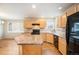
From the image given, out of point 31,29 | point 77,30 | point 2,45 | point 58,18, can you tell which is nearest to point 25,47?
point 77,30

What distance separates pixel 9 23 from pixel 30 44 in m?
1.61

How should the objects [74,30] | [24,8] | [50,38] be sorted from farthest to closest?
[50,38], [24,8], [74,30]

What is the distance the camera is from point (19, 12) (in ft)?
10.6

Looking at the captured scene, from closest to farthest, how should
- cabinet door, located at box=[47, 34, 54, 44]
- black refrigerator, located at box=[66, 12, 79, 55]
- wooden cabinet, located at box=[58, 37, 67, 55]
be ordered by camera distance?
1. black refrigerator, located at box=[66, 12, 79, 55]
2. wooden cabinet, located at box=[58, 37, 67, 55]
3. cabinet door, located at box=[47, 34, 54, 44]

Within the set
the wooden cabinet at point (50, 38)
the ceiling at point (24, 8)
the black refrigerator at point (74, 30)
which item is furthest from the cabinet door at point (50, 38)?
the black refrigerator at point (74, 30)

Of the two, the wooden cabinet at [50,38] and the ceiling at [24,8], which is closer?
the ceiling at [24,8]

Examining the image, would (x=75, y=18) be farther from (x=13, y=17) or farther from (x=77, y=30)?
(x=13, y=17)

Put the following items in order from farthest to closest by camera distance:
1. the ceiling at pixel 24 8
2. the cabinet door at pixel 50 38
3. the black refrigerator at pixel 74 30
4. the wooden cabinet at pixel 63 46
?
the cabinet door at pixel 50 38 → the wooden cabinet at pixel 63 46 → the ceiling at pixel 24 8 → the black refrigerator at pixel 74 30

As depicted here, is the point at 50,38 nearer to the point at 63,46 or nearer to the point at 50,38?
the point at 50,38

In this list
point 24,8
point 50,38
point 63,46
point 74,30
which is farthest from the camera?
point 50,38

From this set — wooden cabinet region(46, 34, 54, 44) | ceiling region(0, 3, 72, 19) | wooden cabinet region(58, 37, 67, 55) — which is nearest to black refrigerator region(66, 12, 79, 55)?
ceiling region(0, 3, 72, 19)

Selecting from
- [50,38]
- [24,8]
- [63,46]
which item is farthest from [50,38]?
[24,8]

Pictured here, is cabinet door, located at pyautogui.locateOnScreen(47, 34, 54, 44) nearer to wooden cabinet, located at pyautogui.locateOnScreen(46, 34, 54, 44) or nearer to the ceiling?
wooden cabinet, located at pyautogui.locateOnScreen(46, 34, 54, 44)

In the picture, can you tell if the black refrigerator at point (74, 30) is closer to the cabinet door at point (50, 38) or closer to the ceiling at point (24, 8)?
the ceiling at point (24, 8)
